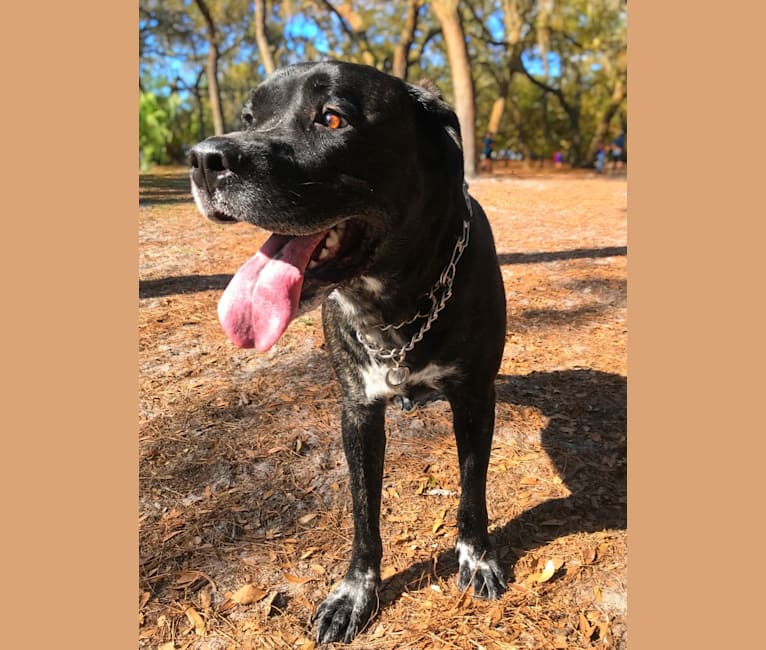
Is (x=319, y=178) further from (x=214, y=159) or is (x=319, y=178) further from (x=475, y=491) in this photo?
(x=475, y=491)

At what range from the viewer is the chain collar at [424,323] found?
223cm

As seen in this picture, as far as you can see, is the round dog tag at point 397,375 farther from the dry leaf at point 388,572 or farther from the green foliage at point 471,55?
the green foliage at point 471,55

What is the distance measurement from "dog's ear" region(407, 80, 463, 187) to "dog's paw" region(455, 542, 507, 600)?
162 cm

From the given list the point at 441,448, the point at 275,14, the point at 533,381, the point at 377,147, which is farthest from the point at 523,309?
the point at 275,14

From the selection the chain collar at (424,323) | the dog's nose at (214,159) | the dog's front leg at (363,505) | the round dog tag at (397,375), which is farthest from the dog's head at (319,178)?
the dog's front leg at (363,505)

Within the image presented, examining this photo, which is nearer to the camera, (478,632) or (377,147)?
(377,147)

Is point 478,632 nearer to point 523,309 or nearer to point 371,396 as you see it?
point 371,396

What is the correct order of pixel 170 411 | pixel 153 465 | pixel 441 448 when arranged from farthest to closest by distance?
pixel 170 411, pixel 441 448, pixel 153 465

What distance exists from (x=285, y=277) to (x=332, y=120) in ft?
1.87

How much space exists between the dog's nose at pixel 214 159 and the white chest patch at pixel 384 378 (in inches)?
37.5

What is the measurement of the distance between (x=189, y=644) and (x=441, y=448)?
173 cm

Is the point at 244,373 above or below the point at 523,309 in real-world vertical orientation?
below

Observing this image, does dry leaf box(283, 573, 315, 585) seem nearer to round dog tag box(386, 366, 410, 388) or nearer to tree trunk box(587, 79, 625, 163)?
round dog tag box(386, 366, 410, 388)

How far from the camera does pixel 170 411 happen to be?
12.4 feet
